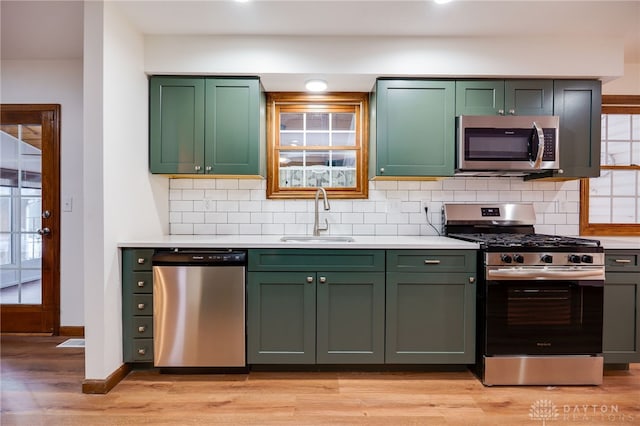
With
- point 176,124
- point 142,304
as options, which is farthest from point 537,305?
point 176,124

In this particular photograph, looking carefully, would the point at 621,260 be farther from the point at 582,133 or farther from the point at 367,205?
the point at 367,205

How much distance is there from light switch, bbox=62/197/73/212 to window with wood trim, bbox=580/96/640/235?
14.9 feet

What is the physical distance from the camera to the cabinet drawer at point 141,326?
7.79 ft

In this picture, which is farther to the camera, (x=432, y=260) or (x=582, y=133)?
(x=582, y=133)

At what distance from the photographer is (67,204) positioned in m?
3.16

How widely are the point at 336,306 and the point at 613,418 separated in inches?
64.5

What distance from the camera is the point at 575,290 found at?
2.30 meters

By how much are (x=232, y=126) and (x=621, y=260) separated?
9.43ft

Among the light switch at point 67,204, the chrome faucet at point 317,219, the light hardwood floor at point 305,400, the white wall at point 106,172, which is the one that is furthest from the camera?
the light switch at point 67,204

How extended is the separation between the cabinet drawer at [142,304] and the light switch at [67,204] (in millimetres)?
1398

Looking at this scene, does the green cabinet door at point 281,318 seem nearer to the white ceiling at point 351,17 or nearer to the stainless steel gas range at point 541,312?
the stainless steel gas range at point 541,312

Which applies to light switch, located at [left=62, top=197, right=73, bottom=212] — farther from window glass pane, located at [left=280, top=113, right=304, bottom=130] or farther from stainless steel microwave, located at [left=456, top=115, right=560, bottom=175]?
stainless steel microwave, located at [left=456, top=115, right=560, bottom=175]

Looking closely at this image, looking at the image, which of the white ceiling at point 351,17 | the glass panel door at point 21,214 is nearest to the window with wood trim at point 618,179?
the white ceiling at point 351,17

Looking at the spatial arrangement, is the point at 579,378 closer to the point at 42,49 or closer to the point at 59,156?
the point at 59,156
